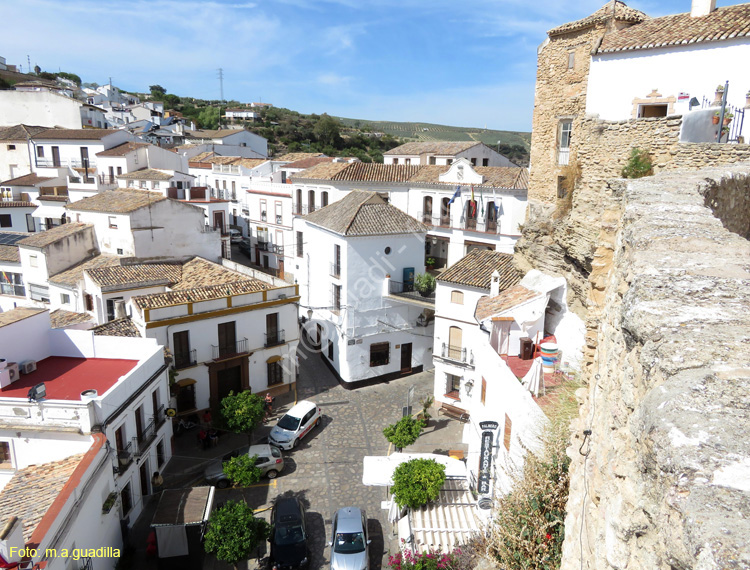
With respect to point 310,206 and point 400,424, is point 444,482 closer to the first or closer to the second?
point 400,424

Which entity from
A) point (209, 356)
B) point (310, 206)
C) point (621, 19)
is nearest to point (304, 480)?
point (209, 356)

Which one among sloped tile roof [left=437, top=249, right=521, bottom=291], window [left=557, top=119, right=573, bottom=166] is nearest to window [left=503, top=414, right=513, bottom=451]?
sloped tile roof [left=437, top=249, right=521, bottom=291]

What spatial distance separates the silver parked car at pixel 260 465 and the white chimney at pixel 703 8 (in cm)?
1775

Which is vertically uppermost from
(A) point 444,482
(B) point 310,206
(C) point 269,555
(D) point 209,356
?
(B) point 310,206

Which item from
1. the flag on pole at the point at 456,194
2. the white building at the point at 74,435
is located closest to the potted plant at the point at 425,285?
the flag on pole at the point at 456,194

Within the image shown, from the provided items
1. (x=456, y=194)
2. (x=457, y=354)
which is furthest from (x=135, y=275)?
(x=456, y=194)

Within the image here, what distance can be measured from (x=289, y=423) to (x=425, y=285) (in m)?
9.22

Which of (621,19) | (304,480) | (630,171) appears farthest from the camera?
(304,480)

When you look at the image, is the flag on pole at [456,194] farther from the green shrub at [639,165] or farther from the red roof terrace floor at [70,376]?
the red roof terrace floor at [70,376]

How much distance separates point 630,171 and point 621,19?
6.46 metres

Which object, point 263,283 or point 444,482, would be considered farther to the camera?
point 263,283

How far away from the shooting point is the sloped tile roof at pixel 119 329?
18.3m

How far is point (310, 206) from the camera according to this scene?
3362 centimetres

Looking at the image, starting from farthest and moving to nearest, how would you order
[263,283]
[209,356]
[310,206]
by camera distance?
[310,206] < [263,283] < [209,356]
